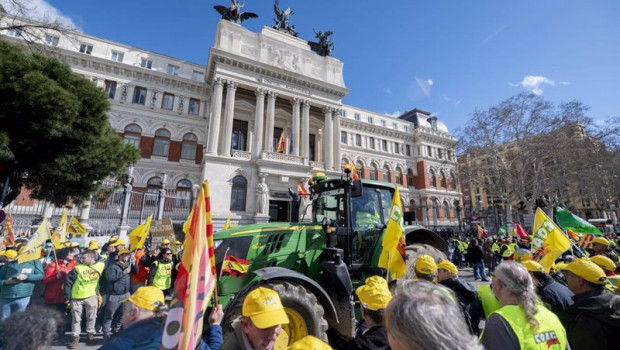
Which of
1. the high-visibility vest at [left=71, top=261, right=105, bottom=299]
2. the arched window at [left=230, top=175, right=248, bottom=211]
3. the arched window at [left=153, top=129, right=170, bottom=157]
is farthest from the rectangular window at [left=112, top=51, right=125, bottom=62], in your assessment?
the high-visibility vest at [left=71, top=261, right=105, bottom=299]

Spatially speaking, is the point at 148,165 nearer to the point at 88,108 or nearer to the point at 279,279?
the point at 88,108

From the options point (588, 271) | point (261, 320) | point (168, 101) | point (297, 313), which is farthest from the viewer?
point (168, 101)

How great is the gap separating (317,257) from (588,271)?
338 centimetres

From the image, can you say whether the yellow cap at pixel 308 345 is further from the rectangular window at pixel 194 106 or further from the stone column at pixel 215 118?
the rectangular window at pixel 194 106

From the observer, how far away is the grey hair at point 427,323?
108cm

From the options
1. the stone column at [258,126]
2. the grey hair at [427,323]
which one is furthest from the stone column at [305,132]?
the grey hair at [427,323]

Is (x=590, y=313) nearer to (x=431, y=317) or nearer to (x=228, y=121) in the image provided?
(x=431, y=317)

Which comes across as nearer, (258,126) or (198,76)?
(258,126)

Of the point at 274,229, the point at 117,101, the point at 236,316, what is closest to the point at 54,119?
the point at 274,229

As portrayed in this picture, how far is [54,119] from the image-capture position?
816cm

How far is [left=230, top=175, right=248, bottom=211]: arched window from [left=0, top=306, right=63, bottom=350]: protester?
1908 centimetres

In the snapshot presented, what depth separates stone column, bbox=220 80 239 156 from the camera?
67.2 feet

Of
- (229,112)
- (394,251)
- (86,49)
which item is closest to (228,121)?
(229,112)

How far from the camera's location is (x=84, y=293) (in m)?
5.04
